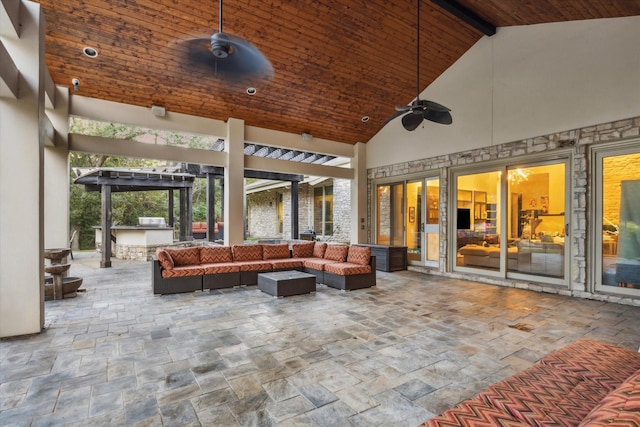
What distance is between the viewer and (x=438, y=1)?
563cm

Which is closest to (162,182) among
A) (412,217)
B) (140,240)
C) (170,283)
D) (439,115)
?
(140,240)

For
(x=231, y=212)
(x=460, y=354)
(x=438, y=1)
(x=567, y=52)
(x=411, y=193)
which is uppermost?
(x=438, y=1)

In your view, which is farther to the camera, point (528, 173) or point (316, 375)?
point (528, 173)

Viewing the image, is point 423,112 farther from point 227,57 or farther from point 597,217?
point 597,217

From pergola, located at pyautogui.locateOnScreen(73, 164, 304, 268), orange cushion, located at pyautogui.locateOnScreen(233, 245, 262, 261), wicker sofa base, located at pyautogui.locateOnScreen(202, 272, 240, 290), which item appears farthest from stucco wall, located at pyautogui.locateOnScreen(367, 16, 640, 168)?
wicker sofa base, located at pyautogui.locateOnScreen(202, 272, 240, 290)

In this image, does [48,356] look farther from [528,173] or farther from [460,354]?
[528,173]

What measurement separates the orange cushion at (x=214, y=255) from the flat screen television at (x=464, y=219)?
17.9 feet

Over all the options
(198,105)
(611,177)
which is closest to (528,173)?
(611,177)

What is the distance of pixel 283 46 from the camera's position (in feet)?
20.4

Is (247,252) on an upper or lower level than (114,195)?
lower

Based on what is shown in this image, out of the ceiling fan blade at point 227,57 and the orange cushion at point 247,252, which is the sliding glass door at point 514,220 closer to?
the orange cushion at point 247,252

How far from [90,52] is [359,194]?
7.40 metres

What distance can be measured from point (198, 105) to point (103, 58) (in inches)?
77.1

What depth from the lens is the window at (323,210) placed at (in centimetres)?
1370
